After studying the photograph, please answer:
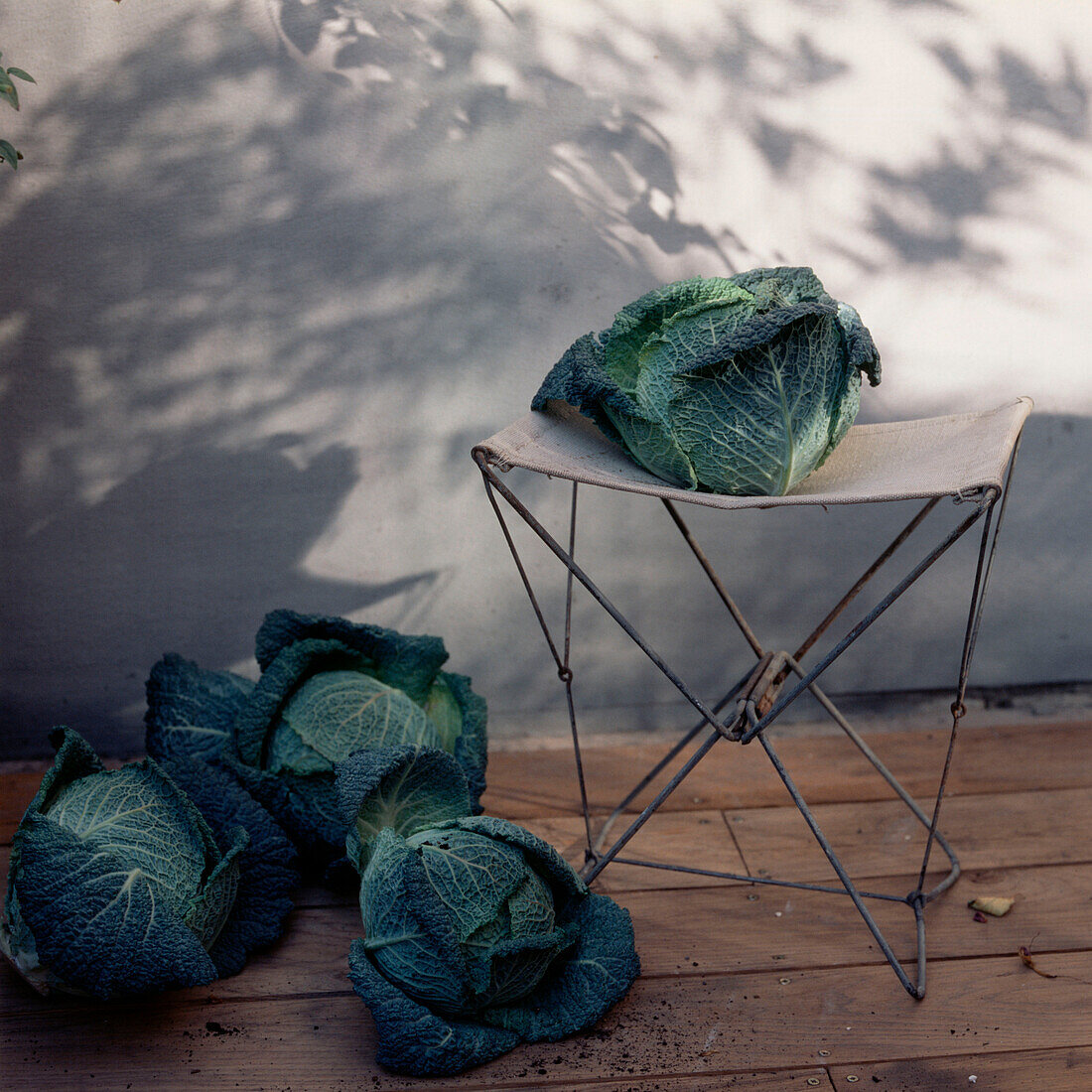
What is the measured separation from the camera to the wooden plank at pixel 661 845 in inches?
89.6

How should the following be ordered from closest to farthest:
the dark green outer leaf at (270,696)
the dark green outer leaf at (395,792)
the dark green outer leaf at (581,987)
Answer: the dark green outer leaf at (581,987) < the dark green outer leaf at (395,792) < the dark green outer leaf at (270,696)

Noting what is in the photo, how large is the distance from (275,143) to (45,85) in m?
0.52

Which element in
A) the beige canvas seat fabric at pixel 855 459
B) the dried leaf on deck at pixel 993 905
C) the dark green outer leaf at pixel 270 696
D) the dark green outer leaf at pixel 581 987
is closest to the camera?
the beige canvas seat fabric at pixel 855 459

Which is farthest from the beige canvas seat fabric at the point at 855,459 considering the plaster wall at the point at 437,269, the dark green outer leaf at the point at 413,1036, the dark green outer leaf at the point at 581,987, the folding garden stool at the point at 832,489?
the dark green outer leaf at the point at 413,1036

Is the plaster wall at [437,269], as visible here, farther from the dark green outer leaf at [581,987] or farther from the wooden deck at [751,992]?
the dark green outer leaf at [581,987]

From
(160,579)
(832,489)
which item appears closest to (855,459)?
(832,489)

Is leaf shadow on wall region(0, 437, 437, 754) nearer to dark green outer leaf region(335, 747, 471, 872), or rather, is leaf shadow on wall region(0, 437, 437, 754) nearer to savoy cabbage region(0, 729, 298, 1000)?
savoy cabbage region(0, 729, 298, 1000)

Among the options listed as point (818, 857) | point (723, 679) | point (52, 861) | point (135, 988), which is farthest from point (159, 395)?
point (818, 857)

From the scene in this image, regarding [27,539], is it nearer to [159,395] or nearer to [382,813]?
[159,395]

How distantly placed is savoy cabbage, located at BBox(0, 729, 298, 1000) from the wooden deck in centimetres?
11

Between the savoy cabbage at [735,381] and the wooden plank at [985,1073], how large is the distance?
102 centimetres

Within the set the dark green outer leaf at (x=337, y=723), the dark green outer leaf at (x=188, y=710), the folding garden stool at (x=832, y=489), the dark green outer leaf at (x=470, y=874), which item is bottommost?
the dark green outer leaf at (x=188, y=710)

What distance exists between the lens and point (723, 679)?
2904 mm

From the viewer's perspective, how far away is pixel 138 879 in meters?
1.81
